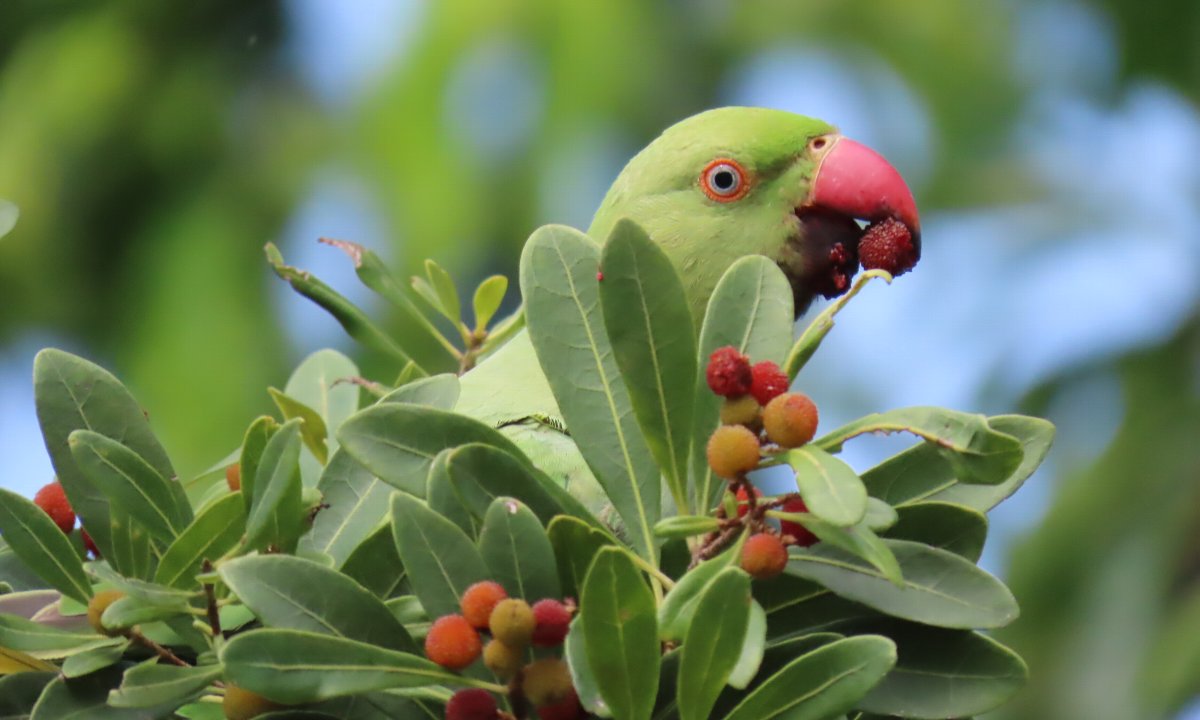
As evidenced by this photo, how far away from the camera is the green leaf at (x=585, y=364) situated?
1393 mm

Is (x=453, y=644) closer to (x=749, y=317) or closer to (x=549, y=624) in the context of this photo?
(x=549, y=624)

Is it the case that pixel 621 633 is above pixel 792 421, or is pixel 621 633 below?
below

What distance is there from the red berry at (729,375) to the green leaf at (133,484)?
563mm

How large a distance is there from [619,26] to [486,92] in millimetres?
779

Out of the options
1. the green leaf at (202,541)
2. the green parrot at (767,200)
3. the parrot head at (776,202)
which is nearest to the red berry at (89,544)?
the green leaf at (202,541)

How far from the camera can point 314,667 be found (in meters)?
1.17

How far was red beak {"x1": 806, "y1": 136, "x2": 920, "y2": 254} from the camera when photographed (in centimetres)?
249

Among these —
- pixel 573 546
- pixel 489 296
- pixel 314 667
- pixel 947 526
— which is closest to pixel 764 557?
pixel 573 546

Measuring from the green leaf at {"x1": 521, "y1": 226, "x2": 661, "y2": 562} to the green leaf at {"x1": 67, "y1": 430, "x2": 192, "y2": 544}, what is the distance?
1.31 feet

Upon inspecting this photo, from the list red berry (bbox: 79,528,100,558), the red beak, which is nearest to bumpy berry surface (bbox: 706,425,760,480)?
red berry (bbox: 79,528,100,558)

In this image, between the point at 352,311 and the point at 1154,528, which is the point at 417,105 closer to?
the point at 1154,528

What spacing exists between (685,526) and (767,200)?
1.47 m

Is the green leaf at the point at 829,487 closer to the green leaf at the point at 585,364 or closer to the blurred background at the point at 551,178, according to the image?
the green leaf at the point at 585,364

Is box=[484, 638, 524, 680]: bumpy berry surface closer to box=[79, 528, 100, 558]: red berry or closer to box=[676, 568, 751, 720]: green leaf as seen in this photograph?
box=[676, 568, 751, 720]: green leaf
